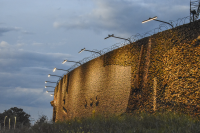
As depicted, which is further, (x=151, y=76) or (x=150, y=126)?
(x=151, y=76)

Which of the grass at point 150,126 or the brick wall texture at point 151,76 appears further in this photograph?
the brick wall texture at point 151,76

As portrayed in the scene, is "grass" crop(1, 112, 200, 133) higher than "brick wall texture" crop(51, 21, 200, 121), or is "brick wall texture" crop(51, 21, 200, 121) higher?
"brick wall texture" crop(51, 21, 200, 121)

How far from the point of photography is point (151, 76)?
15961 mm

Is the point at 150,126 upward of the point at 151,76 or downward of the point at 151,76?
downward

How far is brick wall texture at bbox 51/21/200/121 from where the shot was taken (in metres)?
13.5

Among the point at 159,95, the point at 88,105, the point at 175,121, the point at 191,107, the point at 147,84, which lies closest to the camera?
the point at 175,121

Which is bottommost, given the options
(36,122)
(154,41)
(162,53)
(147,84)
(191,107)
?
(36,122)

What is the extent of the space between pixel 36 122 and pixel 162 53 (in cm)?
1011

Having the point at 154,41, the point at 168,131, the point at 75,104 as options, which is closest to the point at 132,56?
the point at 154,41

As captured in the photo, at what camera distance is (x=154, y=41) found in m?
16.6

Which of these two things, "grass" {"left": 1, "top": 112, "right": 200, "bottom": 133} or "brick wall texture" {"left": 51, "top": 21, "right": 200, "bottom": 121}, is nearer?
"grass" {"left": 1, "top": 112, "right": 200, "bottom": 133}

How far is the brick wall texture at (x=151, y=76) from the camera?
1348 centimetres

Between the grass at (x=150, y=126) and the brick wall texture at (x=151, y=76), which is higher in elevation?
the brick wall texture at (x=151, y=76)

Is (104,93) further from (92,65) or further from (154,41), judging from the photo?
(154,41)
